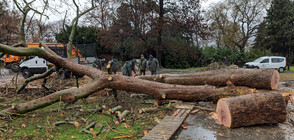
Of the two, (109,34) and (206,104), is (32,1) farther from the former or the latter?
(109,34)

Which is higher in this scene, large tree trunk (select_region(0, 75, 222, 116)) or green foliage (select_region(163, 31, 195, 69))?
green foliage (select_region(163, 31, 195, 69))

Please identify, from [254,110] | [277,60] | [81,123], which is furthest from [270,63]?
[81,123]

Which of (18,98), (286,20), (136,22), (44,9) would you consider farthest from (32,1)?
(286,20)

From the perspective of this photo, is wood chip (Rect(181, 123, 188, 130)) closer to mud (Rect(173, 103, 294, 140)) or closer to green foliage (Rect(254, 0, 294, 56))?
mud (Rect(173, 103, 294, 140))

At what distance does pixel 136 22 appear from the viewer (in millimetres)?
18453

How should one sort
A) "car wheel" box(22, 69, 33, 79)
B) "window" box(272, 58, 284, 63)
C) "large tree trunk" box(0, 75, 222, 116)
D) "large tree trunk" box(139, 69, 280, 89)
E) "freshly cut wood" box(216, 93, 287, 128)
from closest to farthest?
"freshly cut wood" box(216, 93, 287, 128) < "large tree trunk" box(0, 75, 222, 116) < "large tree trunk" box(139, 69, 280, 89) < "car wheel" box(22, 69, 33, 79) < "window" box(272, 58, 284, 63)

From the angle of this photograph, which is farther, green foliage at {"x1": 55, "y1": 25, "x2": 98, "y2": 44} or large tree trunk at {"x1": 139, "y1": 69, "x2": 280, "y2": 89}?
green foliage at {"x1": 55, "y1": 25, "x2": 98, "y2": 44}

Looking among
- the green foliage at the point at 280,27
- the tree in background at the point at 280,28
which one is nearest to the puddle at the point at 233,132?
the tree in background at the point at 280,28

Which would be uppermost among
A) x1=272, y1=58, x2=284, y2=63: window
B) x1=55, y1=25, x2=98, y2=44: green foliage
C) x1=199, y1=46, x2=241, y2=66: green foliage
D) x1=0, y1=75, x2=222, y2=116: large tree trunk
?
x1=55, y1=25, x2=98, y2=44: green foliage

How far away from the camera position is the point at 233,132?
412 centimetres

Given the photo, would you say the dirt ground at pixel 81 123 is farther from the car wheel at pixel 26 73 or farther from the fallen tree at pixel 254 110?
the car wheel at pixel 26 73

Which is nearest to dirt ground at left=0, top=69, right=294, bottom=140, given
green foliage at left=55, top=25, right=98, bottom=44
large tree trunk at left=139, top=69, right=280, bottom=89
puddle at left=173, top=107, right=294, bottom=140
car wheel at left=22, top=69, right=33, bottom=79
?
puddle at left=173, top=107, right=294, bottom=140

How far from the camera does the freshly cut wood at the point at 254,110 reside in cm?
419

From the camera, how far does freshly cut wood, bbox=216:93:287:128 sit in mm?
4188
